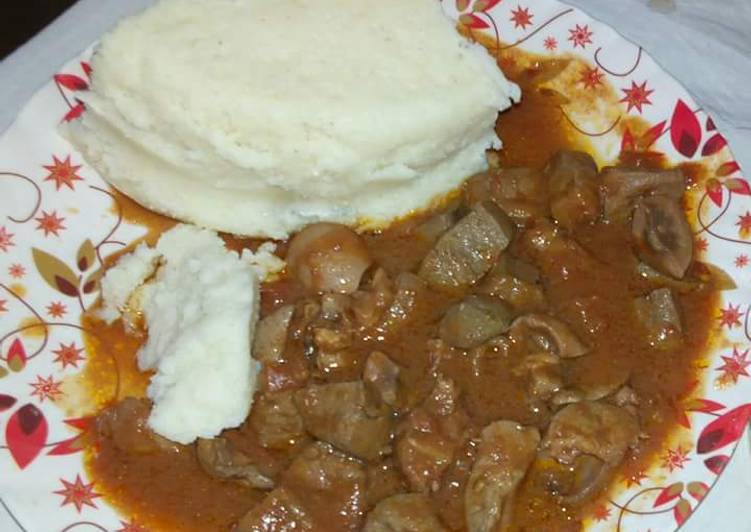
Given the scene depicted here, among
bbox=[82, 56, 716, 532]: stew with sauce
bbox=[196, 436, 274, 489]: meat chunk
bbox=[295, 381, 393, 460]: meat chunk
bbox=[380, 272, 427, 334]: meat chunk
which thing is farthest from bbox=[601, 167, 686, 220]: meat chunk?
bbox=[196, 436, 274, 489]: meat chunk

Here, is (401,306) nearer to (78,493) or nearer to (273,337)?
(273,337)

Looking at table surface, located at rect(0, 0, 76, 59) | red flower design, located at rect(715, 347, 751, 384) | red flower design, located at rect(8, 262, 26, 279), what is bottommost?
red flower design, located at rect(715, 347, 751, 384)

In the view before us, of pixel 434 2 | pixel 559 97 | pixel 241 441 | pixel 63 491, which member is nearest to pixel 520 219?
pixel 559 97

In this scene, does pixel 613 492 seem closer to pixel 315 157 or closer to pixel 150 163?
pixel 315 157

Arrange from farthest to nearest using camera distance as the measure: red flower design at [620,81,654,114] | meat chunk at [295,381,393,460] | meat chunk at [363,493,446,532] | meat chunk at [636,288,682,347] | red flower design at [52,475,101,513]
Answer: red flower design at [620,81,654,114], meat chunk at [636,288,682,347], meat chunk at [295,381,393,460], red flower design at [52,475,101,513], meat chunk at [363,493,446,532]

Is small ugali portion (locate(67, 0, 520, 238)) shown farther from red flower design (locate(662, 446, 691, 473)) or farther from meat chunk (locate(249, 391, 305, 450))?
red flower design (locate(662, 446, 691, 473))

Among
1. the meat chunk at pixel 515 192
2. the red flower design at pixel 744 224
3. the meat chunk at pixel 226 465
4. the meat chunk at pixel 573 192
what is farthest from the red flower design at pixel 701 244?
the meat chunk at pixel 226 465

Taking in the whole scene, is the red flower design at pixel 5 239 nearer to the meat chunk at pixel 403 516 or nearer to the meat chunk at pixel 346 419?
the meat chunk at pixel 346 419
